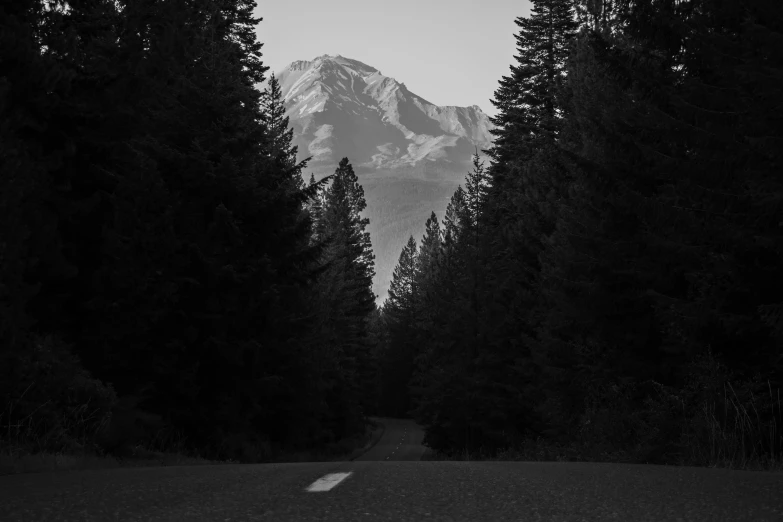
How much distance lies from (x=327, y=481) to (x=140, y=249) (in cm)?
1571

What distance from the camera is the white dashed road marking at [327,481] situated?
6336 mm

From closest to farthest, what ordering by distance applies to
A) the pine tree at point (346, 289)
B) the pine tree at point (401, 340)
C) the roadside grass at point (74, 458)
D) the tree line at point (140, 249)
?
the roadside grass at point (74, 458), the tree line at point (140, 249), the pine tree at point (346, 289), the pine tree at point (401, 340)

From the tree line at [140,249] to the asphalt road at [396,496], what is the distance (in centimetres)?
706

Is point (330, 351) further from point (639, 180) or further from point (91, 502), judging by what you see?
point (91, 502)

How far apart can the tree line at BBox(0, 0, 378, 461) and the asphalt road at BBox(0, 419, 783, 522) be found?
23.2 ft

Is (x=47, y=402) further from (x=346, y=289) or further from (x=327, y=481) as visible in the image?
(x=346, y=289)

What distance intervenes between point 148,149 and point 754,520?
21186 millimetres

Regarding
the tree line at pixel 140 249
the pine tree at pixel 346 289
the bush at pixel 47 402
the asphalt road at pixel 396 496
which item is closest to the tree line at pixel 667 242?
the asphalt road at pixel 396 496

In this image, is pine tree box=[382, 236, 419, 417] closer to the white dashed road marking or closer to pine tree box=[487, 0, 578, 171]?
pine tree box=[487, 0, 578, 171]

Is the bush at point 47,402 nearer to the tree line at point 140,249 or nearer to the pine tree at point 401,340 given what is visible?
the tree line at point 140,249

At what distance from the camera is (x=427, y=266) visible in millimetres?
98688

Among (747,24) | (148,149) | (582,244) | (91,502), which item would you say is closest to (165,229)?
(148,149)

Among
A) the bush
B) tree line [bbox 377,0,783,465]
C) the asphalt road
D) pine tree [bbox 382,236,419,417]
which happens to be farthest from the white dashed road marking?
pine tree [bbox 382,236,419,417]

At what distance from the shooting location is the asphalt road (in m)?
5.05
